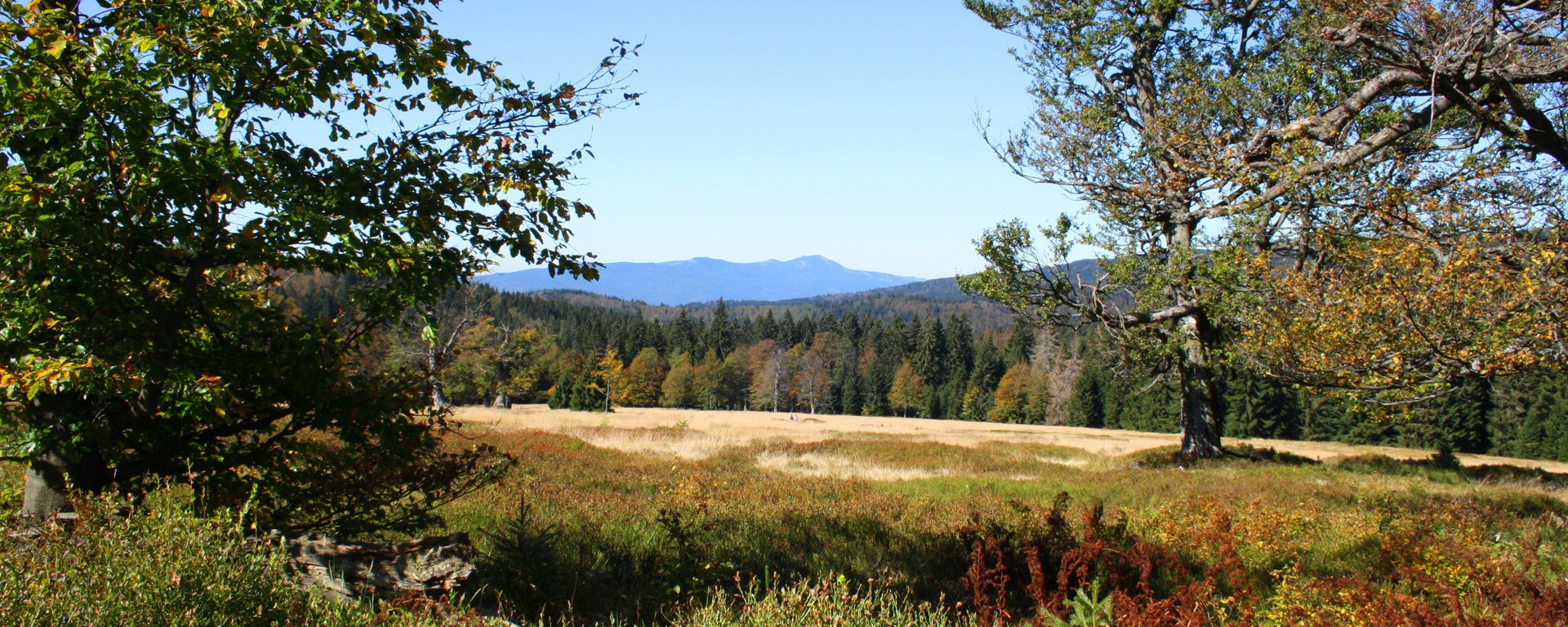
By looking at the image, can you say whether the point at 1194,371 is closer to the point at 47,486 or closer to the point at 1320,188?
the point at 1320,188

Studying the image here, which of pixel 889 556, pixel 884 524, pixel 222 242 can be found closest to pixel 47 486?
pixel 222 242

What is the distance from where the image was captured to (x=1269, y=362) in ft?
33.4

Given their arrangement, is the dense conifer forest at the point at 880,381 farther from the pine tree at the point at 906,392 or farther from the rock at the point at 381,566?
the rock at the point at 381,566

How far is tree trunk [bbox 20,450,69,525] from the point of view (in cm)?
414

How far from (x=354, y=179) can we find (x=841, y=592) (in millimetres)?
3509

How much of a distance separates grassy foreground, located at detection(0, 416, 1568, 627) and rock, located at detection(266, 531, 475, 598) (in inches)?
8.2

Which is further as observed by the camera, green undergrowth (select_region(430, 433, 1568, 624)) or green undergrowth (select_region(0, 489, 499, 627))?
green undergrowth (select_region(430, 433, 1568, 624))

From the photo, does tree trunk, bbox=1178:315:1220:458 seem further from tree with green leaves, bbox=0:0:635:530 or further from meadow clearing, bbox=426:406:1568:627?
tree with green leaves, bbox=0:0:635:530

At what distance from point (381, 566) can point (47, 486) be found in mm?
1821

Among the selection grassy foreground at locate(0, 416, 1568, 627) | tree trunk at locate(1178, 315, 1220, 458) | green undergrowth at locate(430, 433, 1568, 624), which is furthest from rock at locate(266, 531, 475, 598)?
tree trunk at locate(1178, 315, 1220, 458)

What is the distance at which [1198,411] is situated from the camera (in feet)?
60.5

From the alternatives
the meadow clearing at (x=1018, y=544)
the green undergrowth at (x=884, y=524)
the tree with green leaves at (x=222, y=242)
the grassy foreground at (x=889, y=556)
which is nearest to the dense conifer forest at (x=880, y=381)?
the green undergrowth at (x=884, y=524)

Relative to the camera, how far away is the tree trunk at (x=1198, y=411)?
17281 millimetres

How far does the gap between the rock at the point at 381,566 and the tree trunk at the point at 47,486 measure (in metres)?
1.18
